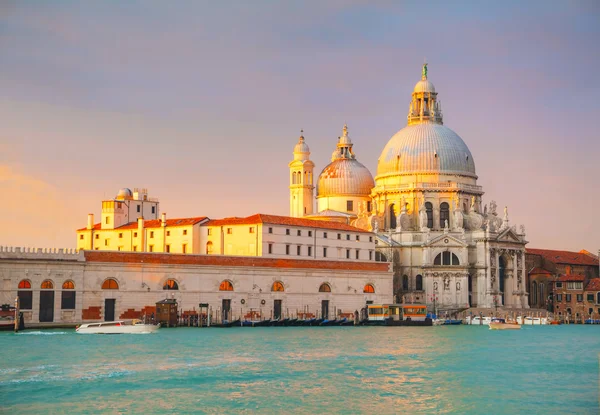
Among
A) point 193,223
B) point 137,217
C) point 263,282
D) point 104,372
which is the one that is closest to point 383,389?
point 104,372

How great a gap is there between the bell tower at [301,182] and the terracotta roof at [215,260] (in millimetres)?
18521

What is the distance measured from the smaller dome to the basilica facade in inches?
4.1

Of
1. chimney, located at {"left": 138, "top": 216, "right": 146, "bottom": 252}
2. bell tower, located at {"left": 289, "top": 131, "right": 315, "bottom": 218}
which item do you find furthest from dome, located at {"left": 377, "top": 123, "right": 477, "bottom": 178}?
chimney, located at {"left": 138, "top": 216, "right": 146, "bottom": 252}

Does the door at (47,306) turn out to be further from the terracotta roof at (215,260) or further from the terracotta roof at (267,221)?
the terracotta roof at (267,221)

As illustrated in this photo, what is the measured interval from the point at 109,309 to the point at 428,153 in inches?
1503

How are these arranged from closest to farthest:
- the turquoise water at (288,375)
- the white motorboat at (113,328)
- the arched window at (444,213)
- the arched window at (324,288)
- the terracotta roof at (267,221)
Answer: the turquoise water at (288,375) < the white motorboat at (113,328) < the terracotta roof at (267,221) < the arched window at (324,288) < the arched window at (444,213)

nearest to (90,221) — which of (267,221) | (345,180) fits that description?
(267,221)

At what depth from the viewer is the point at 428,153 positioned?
86.4 metres

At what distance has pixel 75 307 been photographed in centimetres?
5556

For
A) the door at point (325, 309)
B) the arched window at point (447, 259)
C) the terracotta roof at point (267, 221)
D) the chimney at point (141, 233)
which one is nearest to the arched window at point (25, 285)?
the terracotta roof at point (267, 221)

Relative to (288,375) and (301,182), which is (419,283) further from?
(288,375)

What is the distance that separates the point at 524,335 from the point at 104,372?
33.2 meters

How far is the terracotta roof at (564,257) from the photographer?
96.3 meters

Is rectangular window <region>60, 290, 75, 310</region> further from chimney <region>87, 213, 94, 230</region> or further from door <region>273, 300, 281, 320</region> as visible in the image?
chimney <region>87, 213, 94, 230</region>
